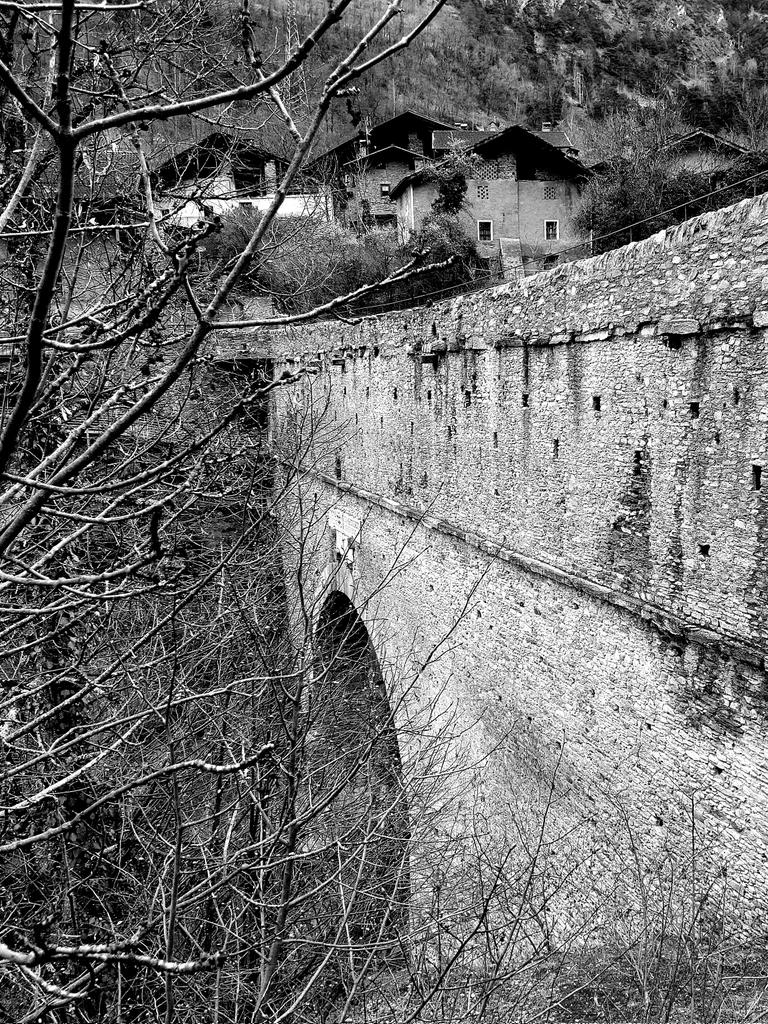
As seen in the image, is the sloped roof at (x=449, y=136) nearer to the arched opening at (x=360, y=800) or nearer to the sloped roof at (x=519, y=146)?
the sloped roof at (x=519, y=146)

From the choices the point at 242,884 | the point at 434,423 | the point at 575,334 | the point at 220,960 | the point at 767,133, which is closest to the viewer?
the point at 220,960

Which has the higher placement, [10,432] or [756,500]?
[10,432]

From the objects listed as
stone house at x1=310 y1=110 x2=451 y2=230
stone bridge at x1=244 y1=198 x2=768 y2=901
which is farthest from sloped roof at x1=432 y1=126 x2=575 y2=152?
stone bridge at x1=244 y1=198 x2=768 y2=901

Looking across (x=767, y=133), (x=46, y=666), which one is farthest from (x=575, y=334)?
(x=767, y=133)

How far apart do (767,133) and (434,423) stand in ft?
39.9

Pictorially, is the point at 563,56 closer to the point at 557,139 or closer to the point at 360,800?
the point at 557,139

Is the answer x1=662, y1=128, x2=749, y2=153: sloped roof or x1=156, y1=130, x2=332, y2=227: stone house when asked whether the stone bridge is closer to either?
x1=156, y1=130, x2=332, y2=227: stone house

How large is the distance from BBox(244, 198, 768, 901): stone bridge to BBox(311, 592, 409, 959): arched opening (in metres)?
0.79

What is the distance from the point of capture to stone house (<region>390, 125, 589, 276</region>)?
1962 cm

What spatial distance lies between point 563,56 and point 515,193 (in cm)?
3724

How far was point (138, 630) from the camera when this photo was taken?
763 cm

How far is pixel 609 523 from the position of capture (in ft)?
19.9

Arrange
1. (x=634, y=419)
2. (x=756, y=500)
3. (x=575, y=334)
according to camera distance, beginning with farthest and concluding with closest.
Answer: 1. (x=575, y=334)
2. (x=634, y=419)
3. (x=756, y=500)

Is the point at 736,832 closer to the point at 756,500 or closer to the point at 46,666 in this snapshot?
the point at 756,500
